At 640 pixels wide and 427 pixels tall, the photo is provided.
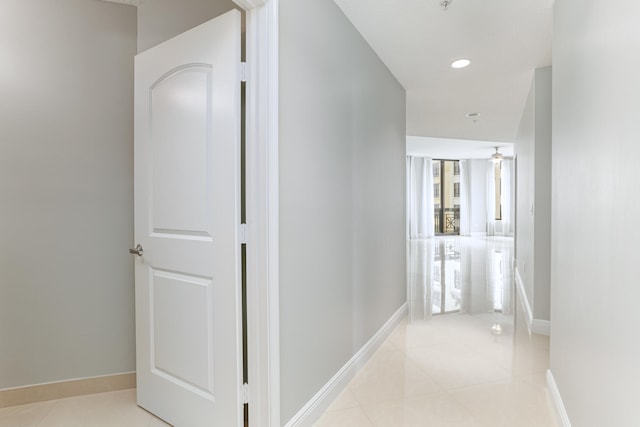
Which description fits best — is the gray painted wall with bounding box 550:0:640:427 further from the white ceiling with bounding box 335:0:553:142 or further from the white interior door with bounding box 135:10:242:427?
the white interior door with bounding box 135:10:242:427

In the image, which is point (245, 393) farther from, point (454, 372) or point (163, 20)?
point (163, 20)

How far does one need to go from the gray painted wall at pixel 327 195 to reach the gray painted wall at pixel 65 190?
1.27m

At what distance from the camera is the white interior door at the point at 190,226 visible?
5.33 ft

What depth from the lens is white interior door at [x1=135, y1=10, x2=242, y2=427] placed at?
5.33 ft

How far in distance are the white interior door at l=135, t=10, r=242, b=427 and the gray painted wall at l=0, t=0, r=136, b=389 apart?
15.3 inches

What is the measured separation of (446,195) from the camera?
12375mm

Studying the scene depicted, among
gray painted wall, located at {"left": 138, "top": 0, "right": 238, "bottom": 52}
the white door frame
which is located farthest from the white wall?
the white door frame

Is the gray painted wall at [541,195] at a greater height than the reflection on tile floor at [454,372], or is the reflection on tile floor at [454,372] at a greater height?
the gray painted wall at [541,195]

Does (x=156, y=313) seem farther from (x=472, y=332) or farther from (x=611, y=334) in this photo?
(x=472, y=332)

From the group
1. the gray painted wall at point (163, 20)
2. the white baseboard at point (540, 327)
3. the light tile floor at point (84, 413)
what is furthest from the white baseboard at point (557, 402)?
the gray painted wall at point (163, 20)

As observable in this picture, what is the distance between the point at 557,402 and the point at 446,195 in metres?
11.0

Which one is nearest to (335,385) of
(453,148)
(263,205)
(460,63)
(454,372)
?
(454,372)

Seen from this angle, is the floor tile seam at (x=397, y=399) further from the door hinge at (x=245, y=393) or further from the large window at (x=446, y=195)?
the large window at (x=446, y=195)

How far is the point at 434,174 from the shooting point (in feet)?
40.0
